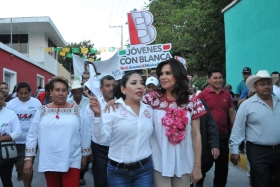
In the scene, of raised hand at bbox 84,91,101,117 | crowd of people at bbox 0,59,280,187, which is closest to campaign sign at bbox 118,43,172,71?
crowd of people at bbox 0,59,280,187

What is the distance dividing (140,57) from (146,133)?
4624 mm

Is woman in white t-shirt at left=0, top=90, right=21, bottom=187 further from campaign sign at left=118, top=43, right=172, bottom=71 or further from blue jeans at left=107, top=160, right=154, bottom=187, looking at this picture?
campaign sign at left=118, top=43, right=172, bottom=71

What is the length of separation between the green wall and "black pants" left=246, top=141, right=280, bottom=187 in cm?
752

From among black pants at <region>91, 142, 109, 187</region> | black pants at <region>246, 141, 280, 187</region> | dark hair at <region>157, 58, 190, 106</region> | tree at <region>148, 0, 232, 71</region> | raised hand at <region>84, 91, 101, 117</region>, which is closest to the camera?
raised hand at <region>84, 91, 101, 117</region>

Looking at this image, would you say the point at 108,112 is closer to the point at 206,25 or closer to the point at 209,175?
the point at 209,175

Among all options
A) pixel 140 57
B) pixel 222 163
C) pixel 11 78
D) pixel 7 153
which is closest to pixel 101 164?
pixel 7 153

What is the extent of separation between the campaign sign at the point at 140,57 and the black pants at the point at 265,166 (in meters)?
3.88

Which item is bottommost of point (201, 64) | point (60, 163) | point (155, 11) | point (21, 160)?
point (21, 160)

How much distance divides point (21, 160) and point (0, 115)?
3.76ft

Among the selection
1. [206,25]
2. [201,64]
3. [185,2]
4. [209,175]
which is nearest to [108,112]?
[209,175]

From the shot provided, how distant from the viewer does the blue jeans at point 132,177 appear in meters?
3.10

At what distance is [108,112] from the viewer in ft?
10.3

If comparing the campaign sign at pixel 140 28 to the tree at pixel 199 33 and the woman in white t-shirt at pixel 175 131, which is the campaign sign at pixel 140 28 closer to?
the woman in white t-shirt at pixel 175 131

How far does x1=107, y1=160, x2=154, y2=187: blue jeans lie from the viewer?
310 cm
